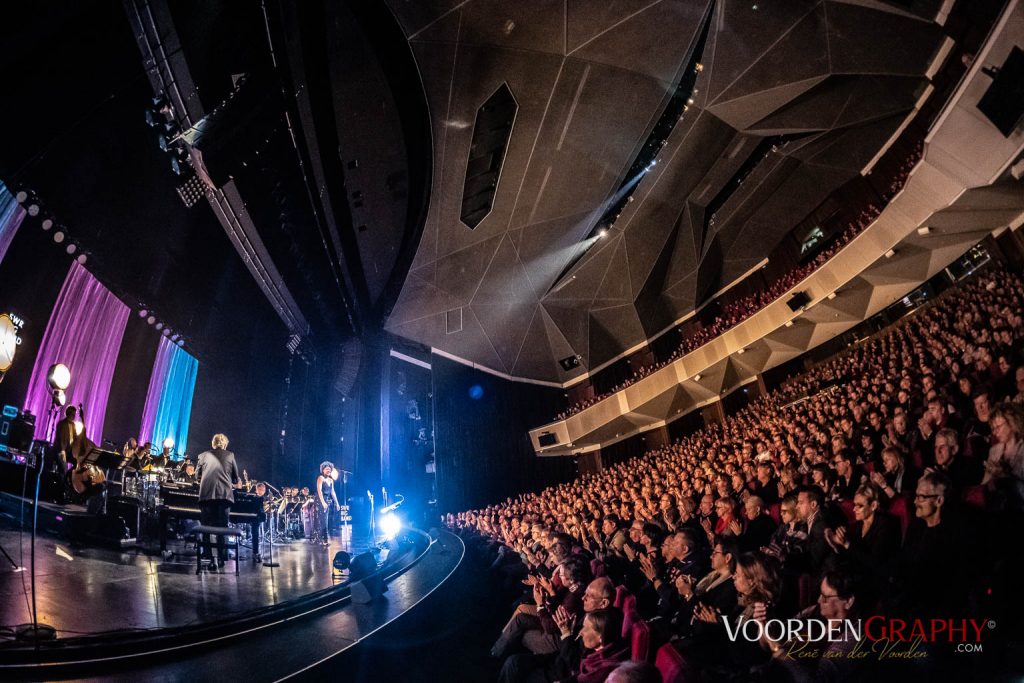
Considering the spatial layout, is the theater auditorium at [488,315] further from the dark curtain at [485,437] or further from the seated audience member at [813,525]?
the dark curtain at [485,437]

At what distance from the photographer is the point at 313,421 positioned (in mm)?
7484

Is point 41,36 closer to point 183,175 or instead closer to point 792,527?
point 183,175

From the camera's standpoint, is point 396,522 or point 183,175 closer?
point 183,175

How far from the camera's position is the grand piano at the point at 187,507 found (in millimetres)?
3341

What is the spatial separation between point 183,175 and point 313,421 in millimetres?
4753

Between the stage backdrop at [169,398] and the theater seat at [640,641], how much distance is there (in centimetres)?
384

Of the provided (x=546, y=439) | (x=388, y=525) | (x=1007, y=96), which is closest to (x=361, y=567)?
(x=388, y=525)

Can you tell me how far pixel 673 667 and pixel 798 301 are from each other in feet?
33.3

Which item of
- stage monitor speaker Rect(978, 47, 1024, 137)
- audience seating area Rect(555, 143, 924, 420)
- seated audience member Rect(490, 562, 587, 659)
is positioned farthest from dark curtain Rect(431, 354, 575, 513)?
stage monitor speaker Rect(978, 47, 1024, 137)

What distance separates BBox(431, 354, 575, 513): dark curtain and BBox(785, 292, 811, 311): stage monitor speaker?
8140 millimetres

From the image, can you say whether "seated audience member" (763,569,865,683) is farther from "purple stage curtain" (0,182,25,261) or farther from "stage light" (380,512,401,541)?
"stage light" (380,512,401,541)

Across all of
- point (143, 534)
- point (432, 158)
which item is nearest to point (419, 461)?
point (432, 158)

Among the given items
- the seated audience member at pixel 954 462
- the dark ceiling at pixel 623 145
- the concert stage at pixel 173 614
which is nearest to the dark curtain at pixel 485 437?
the dark ceiling at pixel 623 145

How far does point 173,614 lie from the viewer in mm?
2258
